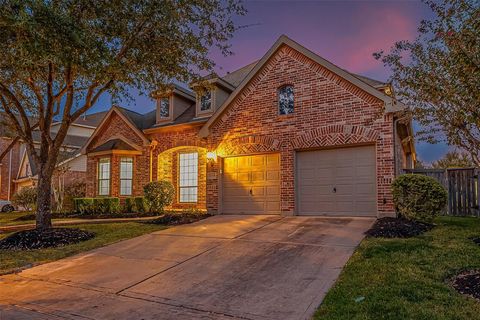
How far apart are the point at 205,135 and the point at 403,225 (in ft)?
27.3

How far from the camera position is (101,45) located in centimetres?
823

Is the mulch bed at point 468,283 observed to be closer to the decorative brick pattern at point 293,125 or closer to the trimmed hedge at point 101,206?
the decorative brick pattern at point 293,125

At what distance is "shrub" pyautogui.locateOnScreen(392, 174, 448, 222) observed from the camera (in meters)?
9.35

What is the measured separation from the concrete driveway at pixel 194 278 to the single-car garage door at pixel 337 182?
1.73 meters

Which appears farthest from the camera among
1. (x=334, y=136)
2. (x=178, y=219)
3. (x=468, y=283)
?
(x=178, y=219)

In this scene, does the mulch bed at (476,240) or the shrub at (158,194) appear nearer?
the mulch bed at (476,240)

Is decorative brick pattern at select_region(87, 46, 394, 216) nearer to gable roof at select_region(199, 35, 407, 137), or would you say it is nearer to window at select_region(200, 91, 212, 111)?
gable roof at select_region(199, 35, 407, 137)

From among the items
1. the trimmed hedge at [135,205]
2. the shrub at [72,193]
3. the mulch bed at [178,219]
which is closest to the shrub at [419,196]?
the mulch bed at [178,219]

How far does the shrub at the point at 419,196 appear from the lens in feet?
30.7

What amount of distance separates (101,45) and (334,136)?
7.46 metres

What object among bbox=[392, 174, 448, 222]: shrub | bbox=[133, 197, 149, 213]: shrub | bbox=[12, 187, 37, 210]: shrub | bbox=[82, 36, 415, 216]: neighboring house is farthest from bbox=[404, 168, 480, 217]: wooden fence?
bbox=[12, 187, 37, 210]: shrub

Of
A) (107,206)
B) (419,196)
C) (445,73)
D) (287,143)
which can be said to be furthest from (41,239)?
(419,196)

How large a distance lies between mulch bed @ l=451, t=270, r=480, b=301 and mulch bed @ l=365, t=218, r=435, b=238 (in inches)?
104

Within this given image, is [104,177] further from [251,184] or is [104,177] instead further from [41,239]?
[41,239]
